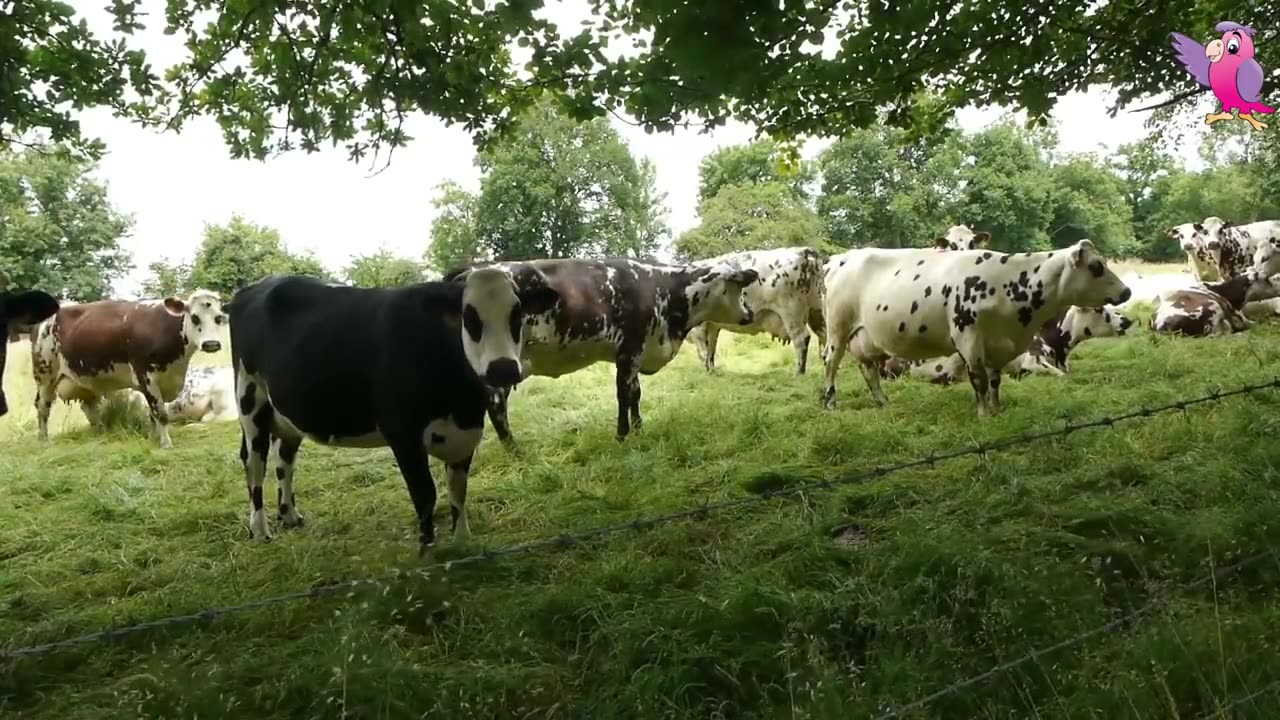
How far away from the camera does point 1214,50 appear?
595 cm

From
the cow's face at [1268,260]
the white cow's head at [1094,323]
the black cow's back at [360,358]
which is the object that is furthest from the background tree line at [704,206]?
the white cow's head at [1094,323]

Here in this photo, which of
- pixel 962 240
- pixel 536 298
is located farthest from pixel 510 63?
pixel 962 240

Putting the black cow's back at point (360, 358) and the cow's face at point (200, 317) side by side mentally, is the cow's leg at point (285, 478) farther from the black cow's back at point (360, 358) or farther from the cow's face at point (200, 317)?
the cow's face at point (200, 317)

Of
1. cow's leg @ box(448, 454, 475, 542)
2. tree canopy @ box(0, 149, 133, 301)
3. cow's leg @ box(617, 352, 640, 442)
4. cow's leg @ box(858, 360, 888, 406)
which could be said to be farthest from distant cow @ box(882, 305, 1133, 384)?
tree canopy @ box(0, 149, 133, 301)

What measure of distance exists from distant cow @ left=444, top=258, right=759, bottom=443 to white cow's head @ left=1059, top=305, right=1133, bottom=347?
5059mm

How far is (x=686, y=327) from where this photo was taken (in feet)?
27.5

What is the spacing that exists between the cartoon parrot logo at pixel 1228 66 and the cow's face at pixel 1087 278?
4.85 ft

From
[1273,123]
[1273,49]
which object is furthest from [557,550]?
[1273,123]

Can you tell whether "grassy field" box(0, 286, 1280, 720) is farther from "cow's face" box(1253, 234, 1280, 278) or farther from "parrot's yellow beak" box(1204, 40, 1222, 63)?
"cow's face" box(1253, 234, 1280, 278)

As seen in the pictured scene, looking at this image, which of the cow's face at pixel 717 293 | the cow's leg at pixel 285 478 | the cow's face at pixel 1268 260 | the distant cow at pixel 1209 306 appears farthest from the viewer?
the cow's face at pixel 1268 260

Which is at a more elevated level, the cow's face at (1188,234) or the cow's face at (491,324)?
the cow's face at (1188,234)

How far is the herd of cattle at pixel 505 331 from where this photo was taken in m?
3.99

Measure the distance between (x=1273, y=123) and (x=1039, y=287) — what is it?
756 cm

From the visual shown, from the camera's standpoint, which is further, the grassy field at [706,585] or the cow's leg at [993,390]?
the cow's leg at [993,390]
